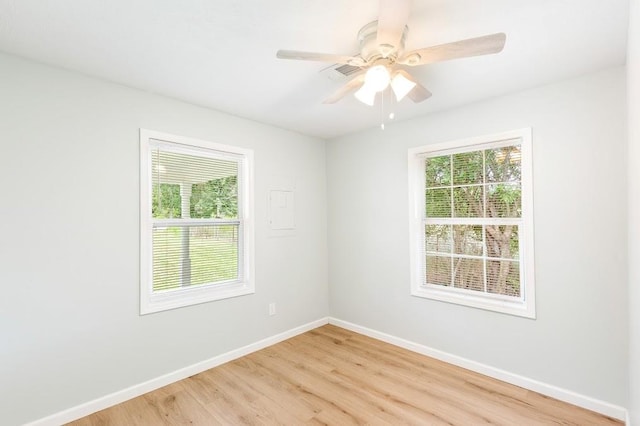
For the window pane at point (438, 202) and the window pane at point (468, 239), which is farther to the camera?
the window pane at point (438, 202)

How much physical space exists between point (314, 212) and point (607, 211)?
2.70m

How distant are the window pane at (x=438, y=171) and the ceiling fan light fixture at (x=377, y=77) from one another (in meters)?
1.61

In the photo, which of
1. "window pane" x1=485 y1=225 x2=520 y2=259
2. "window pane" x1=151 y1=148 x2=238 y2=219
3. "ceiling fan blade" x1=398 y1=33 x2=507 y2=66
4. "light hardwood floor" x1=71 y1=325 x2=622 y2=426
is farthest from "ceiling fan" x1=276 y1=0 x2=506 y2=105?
"light hardwood floor" x1=71 y1=325 x2=622 y2=426

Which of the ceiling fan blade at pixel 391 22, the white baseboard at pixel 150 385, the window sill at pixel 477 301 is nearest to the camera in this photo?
the ceiling fan blade at pixel 391 22

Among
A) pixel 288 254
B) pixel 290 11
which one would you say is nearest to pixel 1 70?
pixel 290 11

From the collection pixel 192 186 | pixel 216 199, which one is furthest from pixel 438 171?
pixel 192 186

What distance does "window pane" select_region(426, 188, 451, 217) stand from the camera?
3006 millimetres

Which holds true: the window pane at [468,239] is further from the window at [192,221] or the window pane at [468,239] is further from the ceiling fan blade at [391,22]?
the window at [192,221]

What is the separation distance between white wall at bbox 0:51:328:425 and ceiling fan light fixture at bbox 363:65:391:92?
5.79ft

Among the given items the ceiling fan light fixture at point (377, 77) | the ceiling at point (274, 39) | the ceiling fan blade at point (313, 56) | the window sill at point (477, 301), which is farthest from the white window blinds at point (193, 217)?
the window sill at point (477, 301)

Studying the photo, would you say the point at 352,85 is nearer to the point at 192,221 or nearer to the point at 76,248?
the point at 192,221

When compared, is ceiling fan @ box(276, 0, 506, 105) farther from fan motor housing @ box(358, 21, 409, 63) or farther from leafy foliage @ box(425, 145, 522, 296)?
leafy foliage @ box(425, 145, 522, 296)

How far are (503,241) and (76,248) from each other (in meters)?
3.33

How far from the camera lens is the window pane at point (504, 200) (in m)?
2.59
